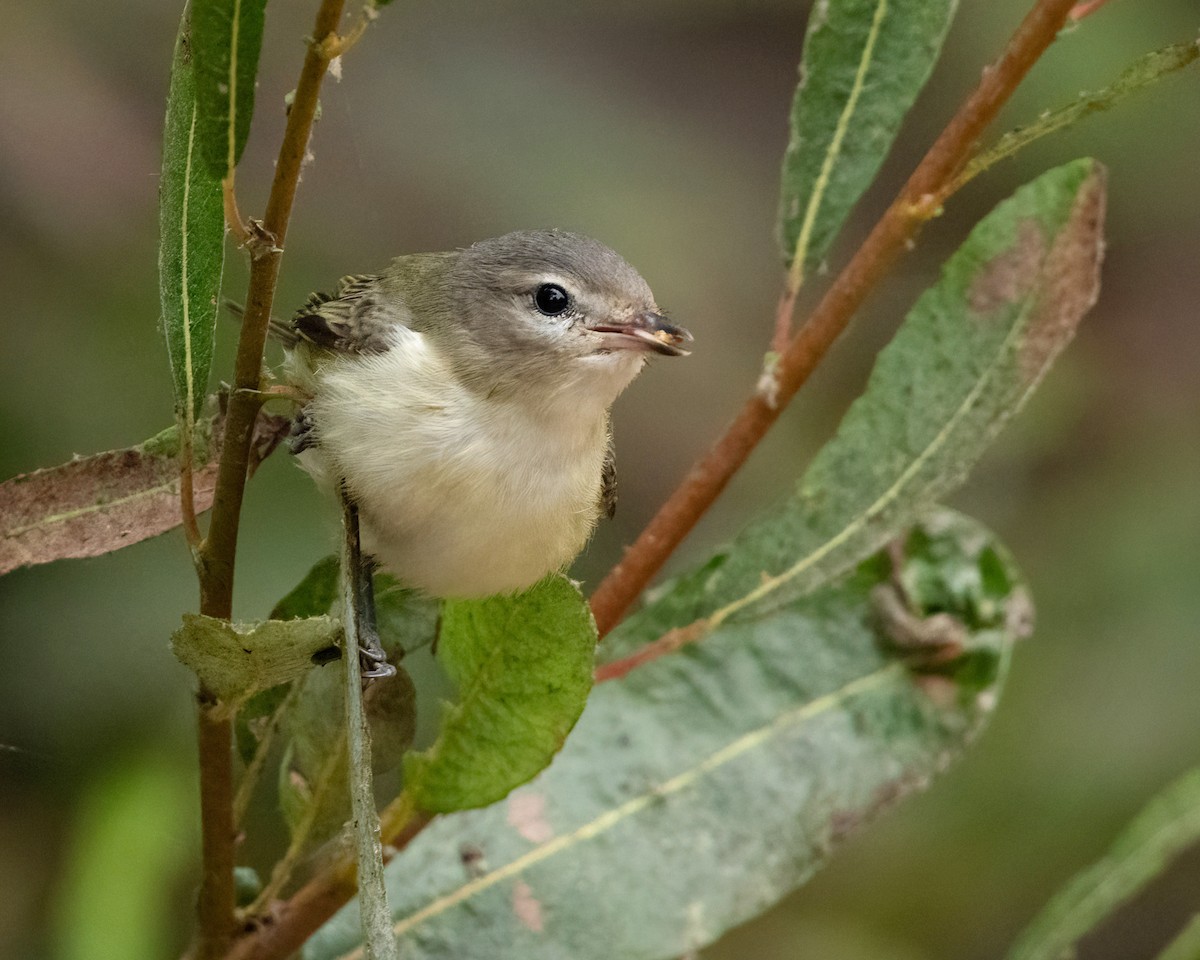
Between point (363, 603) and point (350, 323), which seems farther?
point (350, 323)

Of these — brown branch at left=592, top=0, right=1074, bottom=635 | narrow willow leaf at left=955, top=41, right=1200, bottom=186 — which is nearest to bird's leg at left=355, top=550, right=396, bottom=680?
brown branch at left=592, top=0, right=1074, bottom=635

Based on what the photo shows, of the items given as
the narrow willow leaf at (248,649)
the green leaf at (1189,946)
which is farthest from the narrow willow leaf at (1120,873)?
the narrow willow leaf at (248,649)

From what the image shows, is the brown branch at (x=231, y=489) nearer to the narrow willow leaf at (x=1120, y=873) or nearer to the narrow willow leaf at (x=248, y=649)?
the narrow willow leaf at (x=248, y=649)

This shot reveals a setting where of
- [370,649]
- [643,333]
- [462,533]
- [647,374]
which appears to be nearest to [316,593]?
[370,649]

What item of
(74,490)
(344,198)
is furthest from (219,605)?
(344,198)

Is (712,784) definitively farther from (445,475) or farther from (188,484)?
(188,484)

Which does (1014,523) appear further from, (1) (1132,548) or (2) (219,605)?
(2) (219,605)
